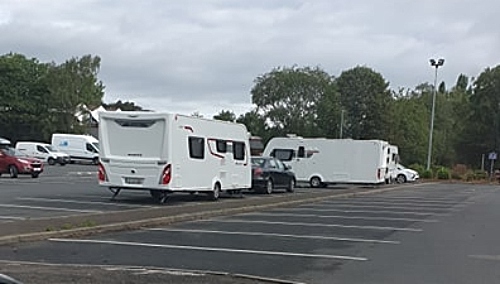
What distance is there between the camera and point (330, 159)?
43812mm

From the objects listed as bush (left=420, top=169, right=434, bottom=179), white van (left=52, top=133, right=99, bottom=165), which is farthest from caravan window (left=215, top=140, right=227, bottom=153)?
bush (left=420, top=169, right=434, bottom=179)

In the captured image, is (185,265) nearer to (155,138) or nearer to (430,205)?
(155,138)

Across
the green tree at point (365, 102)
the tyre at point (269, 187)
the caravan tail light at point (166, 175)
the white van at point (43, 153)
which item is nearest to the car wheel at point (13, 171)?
the tyre at point (269, 187)

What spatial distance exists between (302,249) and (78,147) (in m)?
54.7

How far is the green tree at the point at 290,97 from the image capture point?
323 ft

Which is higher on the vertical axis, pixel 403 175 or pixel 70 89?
pixel 70 89

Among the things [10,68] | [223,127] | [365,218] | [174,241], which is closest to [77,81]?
[10,68]

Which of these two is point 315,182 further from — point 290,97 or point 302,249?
point 290,97

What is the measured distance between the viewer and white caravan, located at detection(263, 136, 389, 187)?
43.8 m

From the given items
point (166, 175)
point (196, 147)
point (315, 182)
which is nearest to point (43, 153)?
point (315, 182)

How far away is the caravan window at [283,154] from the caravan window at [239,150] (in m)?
16.3

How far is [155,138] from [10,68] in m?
67.8

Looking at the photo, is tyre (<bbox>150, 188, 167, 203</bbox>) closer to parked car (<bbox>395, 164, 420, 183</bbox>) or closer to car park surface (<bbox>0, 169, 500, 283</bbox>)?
car park surface (<bbox>0, 169, 500, 283</bbox>)

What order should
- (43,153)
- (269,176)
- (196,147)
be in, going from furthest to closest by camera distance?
(43,153) → (269,176) → (196,147)
